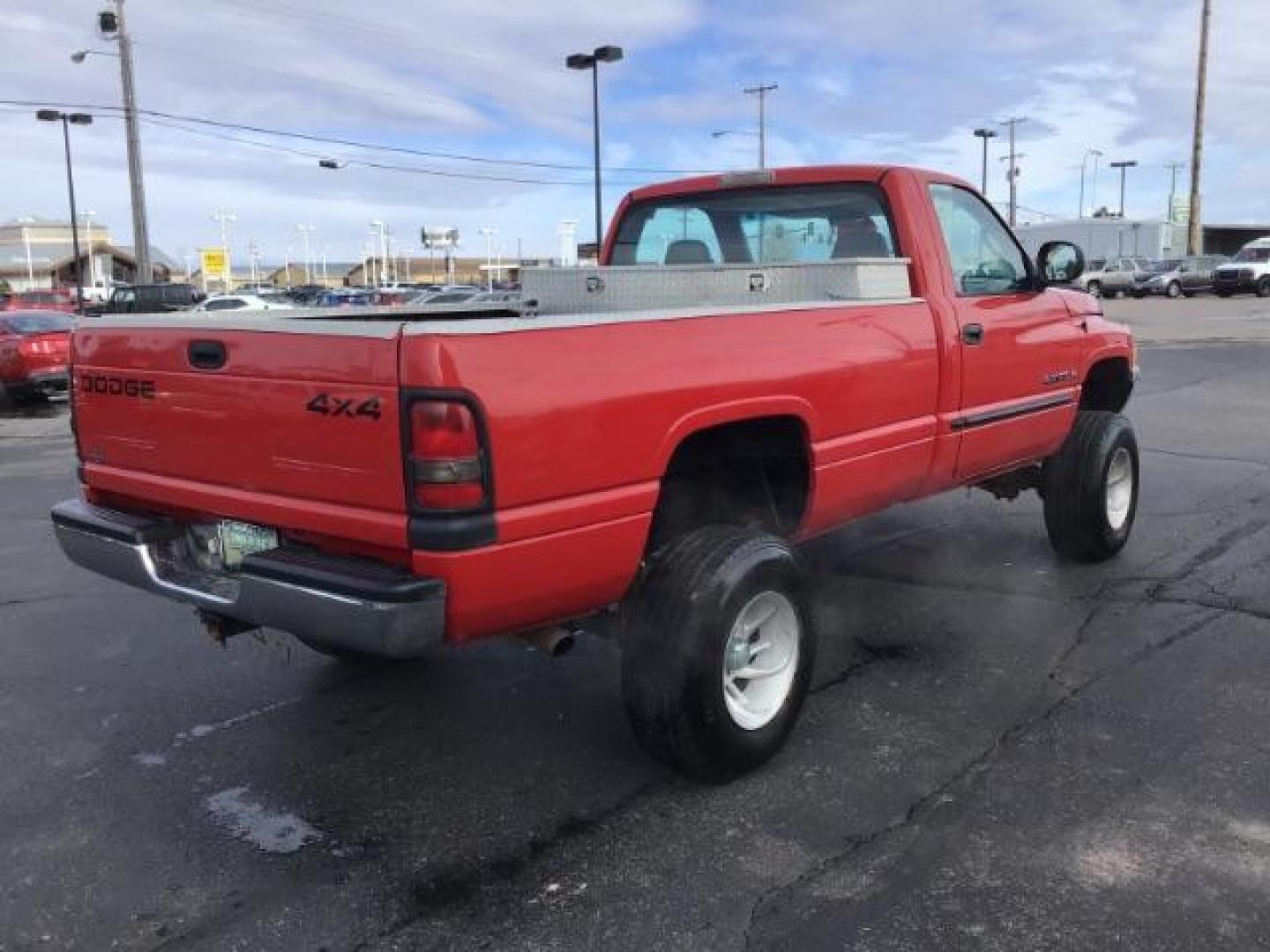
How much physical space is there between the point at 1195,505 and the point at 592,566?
226 inches

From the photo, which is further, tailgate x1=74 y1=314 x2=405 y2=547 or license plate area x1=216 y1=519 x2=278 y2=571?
license plate area x1=216 y1=519 x2=278 y2=571

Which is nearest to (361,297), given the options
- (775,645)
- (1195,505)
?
(1195,505)

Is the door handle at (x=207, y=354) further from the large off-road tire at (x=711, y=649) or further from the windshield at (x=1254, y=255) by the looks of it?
the windshield at (x=1254, y=255)

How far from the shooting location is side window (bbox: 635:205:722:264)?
547 cm

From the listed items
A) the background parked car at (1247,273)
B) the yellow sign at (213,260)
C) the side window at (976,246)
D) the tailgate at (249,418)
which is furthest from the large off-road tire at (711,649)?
the yellow sign at (213,260)

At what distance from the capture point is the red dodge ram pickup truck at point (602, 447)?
2928 millimetres

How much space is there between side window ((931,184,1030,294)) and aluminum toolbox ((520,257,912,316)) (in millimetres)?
495

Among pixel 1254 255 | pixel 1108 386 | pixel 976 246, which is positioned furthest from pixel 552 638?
pixel 1254 255

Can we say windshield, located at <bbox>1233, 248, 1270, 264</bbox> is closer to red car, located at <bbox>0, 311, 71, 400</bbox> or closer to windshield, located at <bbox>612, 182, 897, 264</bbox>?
red car, located at <bbox>0, 311, 71, 400</bbox>

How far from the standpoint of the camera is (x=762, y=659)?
381 cm

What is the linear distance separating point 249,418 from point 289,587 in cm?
53

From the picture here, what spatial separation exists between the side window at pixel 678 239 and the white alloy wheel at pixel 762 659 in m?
2.11

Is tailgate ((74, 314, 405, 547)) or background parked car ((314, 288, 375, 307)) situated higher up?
tailgate ((74, 314, 405, 547))

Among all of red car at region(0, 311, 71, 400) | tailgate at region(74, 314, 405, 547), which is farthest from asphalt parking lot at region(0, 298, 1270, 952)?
red car at region(0, 311, 71, 400)
